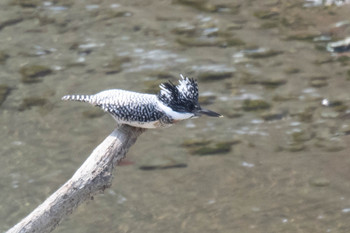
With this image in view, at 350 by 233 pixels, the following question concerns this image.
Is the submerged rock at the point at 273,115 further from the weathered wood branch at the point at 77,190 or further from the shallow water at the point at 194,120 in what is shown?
the weathered wood branch at the point at 77,190

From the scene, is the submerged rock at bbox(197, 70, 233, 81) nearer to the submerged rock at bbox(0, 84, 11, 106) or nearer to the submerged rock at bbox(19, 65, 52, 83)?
the submerged rock at bbox(19, 65, 52, 83)

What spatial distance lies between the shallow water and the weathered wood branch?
6.04 feet

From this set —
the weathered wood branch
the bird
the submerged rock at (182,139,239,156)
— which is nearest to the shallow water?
the submerged rock at (182,139,239,156)

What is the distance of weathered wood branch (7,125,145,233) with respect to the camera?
3.28 metres

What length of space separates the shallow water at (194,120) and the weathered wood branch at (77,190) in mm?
1841

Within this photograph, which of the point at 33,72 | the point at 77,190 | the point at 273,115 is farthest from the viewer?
the point at 33,72

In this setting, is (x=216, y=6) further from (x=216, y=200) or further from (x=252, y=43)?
(x=216, y=200)

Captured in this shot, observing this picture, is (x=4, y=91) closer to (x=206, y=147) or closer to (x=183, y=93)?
(x=206, y=147)

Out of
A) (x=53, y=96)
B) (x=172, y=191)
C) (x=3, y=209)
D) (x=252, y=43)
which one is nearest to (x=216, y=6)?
(x=252, y=43)

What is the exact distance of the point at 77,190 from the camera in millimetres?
3336

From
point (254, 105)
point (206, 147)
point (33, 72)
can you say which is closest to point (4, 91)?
point (33, 72)

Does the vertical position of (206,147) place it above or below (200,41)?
below

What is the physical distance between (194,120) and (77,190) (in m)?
3.46

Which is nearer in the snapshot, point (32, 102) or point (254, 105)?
point (254, 105)
